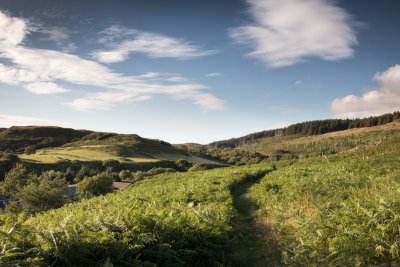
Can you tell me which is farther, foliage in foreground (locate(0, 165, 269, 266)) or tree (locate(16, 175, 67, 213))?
tree (locate(16, 175, 67, 213))

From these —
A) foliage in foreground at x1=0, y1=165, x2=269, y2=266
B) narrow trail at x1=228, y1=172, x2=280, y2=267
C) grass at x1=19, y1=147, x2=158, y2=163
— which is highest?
foliage in foreground at x1=0, y1=165, x2=269, y2=266

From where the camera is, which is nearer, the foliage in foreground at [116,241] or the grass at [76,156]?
the foliage in foreground at [116,241]

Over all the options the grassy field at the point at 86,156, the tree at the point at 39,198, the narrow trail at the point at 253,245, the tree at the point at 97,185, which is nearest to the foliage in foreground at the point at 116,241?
the narrow trail at the point at 253,245

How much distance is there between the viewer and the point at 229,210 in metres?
15.2

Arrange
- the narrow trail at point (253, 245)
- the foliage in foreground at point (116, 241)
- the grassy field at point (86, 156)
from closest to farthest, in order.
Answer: the foliage in foreground at point (116, 241)
the narrow trail at point (253, 245)
the grassy field at point (86, 156)

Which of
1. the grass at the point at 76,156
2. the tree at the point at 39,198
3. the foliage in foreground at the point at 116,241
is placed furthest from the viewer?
the grass at the point at 76,156

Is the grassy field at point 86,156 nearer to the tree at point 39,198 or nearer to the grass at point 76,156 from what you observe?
the grass at point 76,156

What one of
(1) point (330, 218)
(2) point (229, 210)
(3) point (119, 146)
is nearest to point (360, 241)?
(1) point (330, 218)

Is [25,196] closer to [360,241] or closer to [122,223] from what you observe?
[122,223]

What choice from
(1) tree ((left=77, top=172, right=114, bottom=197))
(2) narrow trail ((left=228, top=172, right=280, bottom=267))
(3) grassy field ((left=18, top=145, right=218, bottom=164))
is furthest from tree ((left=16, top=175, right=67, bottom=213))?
(3) grassy field ((left=18, top=145, right=218, bottom=164))

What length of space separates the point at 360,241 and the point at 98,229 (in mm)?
5627

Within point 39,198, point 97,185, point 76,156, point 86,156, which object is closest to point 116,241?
point 39,198

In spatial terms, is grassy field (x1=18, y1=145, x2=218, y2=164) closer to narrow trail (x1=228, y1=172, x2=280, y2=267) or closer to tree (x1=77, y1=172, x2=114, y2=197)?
tree (x1=77, y1=172, x2=114, y2=197)

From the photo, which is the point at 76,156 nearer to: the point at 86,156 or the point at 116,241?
the point at 86,156
